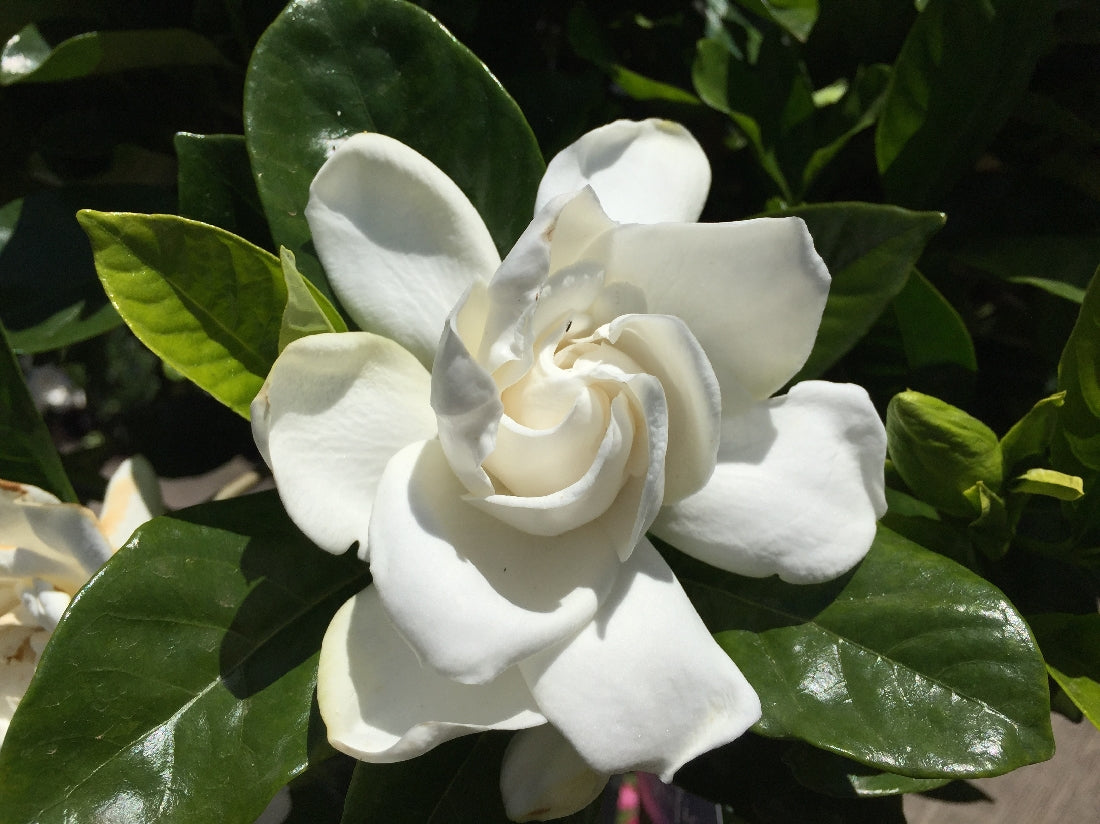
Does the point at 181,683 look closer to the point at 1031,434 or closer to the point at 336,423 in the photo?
the point at 336,423

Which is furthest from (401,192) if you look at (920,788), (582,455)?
(920,788)

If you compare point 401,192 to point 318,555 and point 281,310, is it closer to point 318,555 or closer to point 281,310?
point 281,310

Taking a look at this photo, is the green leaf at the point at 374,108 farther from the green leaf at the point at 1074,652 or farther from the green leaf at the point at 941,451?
the green leaf at the point at 1074,652

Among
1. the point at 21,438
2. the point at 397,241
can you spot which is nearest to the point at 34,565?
the point at 21,438

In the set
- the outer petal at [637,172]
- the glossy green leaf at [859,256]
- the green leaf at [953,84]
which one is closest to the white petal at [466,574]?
the outer petal at [637,172]

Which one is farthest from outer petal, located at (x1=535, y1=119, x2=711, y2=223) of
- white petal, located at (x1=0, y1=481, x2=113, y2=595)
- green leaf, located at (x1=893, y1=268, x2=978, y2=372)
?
white petal, located at (x1=0, y1=481, x2=113, y2=595)

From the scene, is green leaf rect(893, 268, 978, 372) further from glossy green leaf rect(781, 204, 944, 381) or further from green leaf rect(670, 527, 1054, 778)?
green leaf rect(670, 527, 1054, 778)
